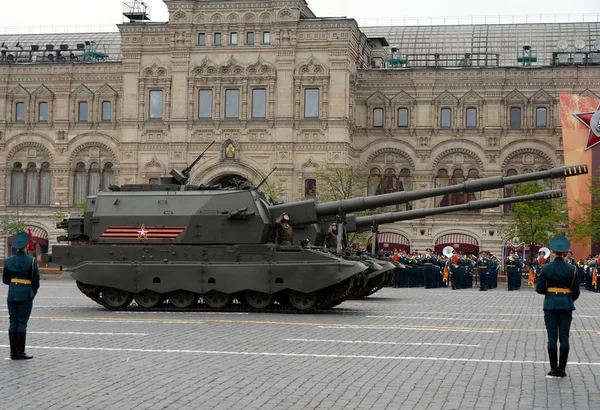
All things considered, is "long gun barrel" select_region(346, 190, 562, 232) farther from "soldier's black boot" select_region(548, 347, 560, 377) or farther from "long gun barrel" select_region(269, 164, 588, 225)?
"soldier's black boot" select_region(548, 347, 560, 377)

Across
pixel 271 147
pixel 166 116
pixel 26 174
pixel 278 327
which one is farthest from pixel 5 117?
pixel 278 327

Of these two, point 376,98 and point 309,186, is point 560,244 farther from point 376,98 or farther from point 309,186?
point 376,98

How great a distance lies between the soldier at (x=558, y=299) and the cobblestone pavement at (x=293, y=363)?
299 mm

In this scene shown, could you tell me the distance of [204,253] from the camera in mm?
24500

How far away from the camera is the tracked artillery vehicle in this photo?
23766 mm

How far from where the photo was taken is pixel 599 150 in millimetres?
59094

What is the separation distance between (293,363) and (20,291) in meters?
3.88

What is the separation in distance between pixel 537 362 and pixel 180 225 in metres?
12.2

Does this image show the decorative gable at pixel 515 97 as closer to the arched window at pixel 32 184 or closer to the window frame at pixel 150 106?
the window frame at pixel 150 106

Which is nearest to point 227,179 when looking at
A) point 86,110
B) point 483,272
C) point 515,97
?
point 86,110

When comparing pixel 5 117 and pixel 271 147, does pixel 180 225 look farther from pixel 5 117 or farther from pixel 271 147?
pixel 5 117

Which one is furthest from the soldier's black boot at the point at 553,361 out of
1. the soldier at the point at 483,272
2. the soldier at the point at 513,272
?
the soldier at the point at 513,272

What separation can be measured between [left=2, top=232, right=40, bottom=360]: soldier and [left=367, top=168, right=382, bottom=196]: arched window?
154 feet

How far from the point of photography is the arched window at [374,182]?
201 ft
